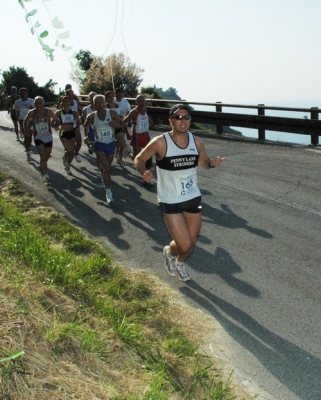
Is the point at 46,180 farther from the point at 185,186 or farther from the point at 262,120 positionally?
the point at 262,120

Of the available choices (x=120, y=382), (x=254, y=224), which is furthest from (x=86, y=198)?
(x=120, y=382)

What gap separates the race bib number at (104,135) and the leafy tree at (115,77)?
65.2 feet

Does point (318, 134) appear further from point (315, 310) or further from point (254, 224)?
point (315, 310)

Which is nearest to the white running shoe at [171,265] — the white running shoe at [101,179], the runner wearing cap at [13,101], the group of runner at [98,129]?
the group of runner at [98,129]

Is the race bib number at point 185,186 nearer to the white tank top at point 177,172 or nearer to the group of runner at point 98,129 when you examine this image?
the white tank top at point 177,172

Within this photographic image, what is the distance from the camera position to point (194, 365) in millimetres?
4543

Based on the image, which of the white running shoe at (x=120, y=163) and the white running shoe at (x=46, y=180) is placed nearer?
the white running shoe at (x=46, y=180)

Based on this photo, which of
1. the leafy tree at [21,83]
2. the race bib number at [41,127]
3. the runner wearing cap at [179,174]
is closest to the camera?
the runner wearing cap at [179,174]

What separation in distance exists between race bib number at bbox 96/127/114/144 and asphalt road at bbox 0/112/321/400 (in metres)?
1.11

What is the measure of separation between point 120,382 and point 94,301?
152 cm

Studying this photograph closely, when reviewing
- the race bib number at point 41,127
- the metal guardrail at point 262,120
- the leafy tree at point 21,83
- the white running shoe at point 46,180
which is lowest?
the white running shoe at point 46,180

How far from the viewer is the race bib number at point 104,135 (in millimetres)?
10719

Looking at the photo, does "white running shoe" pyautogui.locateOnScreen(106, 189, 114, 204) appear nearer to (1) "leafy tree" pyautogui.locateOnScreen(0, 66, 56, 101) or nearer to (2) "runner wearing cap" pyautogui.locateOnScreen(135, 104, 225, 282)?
(2) "runner wearing cap" pyautogui.locateOnScreen(135, 104, 225, 282)

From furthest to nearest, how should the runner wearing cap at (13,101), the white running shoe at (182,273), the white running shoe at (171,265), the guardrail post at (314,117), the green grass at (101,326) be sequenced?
the runner wearing cap at (13,101), the guardrail post at (314,117), the white running shoe at (171,265), the white running shoe at (182,273), the green grass at (101,326)
